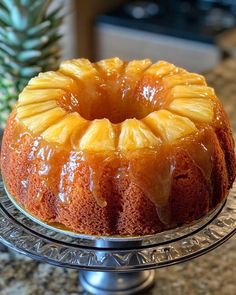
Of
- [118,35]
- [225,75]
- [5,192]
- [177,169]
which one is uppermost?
[177,169]

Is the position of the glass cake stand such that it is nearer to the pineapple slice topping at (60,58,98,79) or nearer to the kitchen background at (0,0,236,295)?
the pineapple slice topping at (60,58,98,79)

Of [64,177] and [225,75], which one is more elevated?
[64,177]

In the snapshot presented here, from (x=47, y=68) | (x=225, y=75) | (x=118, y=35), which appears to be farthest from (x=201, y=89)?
(x=118, y=35)

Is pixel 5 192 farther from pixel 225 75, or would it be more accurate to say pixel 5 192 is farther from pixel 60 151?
pixel 225 75

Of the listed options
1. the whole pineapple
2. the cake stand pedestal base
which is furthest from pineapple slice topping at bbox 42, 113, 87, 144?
the whole pineapple

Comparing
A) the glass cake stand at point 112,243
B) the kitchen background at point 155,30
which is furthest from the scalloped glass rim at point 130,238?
the kitchen background at point 155,30

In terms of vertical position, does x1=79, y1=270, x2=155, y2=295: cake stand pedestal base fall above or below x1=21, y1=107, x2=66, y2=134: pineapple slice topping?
below

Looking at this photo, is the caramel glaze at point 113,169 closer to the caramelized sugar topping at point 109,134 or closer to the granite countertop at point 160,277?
the caramelized sugar topping at point 109,134
